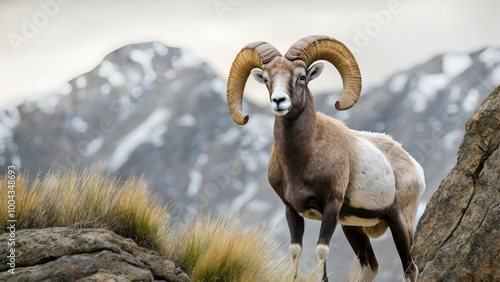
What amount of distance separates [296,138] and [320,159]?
38 centimetres

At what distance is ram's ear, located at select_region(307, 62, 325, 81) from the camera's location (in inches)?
261

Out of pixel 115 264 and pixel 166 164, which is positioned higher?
pixel 115 264

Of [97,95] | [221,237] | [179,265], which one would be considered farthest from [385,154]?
[97,95]

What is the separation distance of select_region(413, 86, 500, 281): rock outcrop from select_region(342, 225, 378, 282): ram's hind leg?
3.22 meters

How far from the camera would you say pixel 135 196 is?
21.5 feet

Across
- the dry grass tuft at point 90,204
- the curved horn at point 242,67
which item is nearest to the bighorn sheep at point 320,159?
the curved horn at point 242,67

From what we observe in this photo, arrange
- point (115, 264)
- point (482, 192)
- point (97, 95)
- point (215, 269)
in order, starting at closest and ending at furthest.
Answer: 1. point (482, 192)
2. point (115, 264)
3. point (215, 269)
4. point (97, 95)

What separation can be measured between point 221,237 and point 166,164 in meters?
70.7

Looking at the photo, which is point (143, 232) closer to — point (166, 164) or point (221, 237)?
point (221, 237)

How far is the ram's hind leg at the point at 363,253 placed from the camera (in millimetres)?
8008

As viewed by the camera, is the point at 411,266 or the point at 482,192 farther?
the point at 411,266

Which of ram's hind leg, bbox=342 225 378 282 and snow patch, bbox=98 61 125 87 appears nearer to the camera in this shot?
ram's hind leg, bbox=342 225 378 282

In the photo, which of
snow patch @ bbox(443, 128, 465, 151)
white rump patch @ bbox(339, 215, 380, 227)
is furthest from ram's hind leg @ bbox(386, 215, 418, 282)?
snow patch @ bbox(443, 128, 465, 151)

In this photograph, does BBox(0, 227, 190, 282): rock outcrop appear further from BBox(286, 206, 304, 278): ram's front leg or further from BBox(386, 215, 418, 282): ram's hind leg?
BBox(386, 215, 418, 282): ram's hind leg
